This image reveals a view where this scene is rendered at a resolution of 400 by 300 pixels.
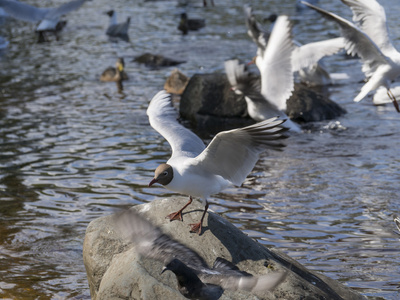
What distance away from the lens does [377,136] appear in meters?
10.6

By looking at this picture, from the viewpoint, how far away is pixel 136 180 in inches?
348

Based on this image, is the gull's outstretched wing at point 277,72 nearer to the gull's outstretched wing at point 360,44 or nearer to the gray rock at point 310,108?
the gull's outstretched wing at point 360,44

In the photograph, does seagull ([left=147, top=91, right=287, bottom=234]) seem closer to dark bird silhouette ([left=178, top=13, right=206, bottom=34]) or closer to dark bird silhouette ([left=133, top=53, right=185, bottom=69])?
dark bird silhouette ([left=133, top=53, right=185, bottom=69])

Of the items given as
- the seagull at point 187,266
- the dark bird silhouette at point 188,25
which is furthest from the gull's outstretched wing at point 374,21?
the dark bird silhouette at point 188,25

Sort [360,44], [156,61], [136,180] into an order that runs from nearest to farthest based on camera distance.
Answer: [136,180] → [360,44] → [156,61]

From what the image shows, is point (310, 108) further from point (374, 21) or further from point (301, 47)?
point (374, 21)

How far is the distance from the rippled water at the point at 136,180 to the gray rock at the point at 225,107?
0.36 metres

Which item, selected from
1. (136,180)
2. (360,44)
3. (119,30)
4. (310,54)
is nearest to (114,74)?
(310,54)

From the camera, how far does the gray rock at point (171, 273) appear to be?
4629 millimetres

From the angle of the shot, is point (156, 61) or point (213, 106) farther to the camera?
point (156, 61)

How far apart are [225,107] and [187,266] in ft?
24.8

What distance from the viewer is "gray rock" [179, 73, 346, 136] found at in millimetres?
11727

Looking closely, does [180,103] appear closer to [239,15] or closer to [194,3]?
[239,15]

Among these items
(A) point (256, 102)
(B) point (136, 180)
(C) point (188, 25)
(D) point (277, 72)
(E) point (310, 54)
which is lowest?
(C) point (188, 25)
